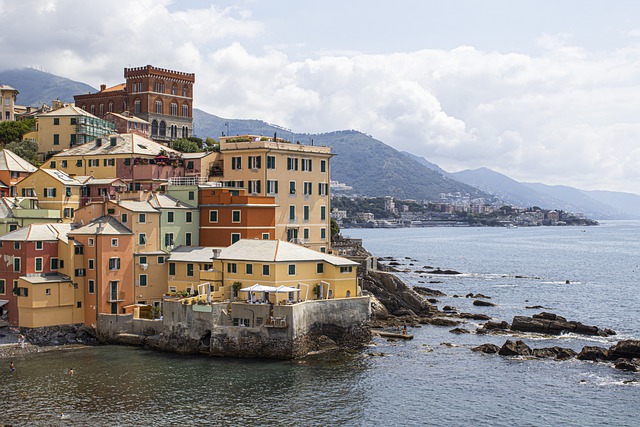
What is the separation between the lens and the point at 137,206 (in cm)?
7556

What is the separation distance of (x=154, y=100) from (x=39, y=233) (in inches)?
2993

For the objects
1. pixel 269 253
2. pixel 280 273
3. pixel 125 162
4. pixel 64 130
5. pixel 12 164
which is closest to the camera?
pixel 280 273

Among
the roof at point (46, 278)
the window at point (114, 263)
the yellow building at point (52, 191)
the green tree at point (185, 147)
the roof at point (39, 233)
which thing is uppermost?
the green tree at point (185, 147)

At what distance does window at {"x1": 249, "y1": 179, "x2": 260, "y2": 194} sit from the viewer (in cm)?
8369

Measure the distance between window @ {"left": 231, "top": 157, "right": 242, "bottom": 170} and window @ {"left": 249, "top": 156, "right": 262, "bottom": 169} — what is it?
58.7 inches

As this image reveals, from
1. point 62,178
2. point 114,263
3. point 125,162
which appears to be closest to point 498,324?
point 114,263

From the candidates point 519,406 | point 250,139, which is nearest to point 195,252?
point 250,139

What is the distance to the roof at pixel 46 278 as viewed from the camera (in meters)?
69.7

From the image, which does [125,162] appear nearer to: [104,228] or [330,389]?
[104,228]

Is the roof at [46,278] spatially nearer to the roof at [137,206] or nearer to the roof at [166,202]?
the roof at [137,206]

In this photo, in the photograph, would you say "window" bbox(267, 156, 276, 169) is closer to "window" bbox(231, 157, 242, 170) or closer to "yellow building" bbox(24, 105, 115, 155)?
"window" bbox(231, 157, 242, 170)

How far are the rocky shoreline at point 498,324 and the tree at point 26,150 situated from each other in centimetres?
5141

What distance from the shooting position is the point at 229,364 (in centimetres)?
6306

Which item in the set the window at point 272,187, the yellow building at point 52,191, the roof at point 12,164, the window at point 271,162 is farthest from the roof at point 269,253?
the roof at point 12,164
